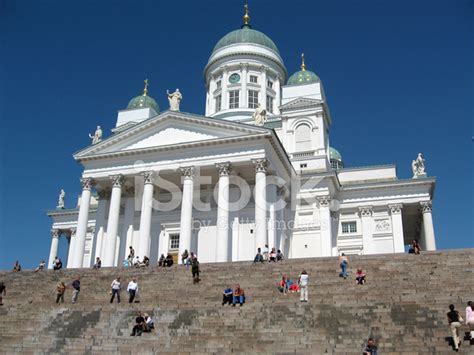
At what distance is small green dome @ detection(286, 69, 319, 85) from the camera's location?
47509 mm

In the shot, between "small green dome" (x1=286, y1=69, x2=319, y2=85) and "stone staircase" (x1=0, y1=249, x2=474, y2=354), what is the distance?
26.3 m

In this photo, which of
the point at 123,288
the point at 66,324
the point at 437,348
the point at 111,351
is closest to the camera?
the point at 437,348

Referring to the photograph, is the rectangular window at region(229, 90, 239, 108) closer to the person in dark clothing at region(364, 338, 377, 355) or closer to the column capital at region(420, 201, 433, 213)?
the column capital at region(420, 201, 433, 213)

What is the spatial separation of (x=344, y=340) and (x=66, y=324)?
10.4m

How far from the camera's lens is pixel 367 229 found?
42688 millimetres

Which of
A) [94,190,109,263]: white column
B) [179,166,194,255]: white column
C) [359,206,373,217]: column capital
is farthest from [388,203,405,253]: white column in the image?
[94,190,109,263]: white column

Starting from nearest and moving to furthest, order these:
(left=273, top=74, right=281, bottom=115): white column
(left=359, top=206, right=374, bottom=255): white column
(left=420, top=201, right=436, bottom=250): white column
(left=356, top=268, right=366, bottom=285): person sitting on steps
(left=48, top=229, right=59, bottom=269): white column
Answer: (left=356, top=268, right=366, bottom=285): person sitting on steps < (left=420, top=201, right=436, bottom=250): white column < (left=359, top=206, right=374, bottom=255): white column < (left=48, top=229, right=59, bottom=269): white column < (left=273, top=74, right=281, bottom=115): white column

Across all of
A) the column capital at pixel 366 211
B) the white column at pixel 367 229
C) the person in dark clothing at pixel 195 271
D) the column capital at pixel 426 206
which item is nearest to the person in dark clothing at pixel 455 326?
the person in dark clothing at pixel 195 271

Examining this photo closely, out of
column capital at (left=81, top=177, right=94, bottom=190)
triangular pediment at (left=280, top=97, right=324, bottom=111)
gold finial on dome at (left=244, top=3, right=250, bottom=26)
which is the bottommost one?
column capital at (left=81, top=177, right=94, bottom=190)

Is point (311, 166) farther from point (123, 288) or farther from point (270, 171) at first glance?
point (123, 288)

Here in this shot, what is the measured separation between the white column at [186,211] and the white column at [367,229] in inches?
637

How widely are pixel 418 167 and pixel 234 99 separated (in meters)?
19.3

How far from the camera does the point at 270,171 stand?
1353 inches

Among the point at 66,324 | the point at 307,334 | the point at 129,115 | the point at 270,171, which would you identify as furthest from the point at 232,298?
the point at 129,115
